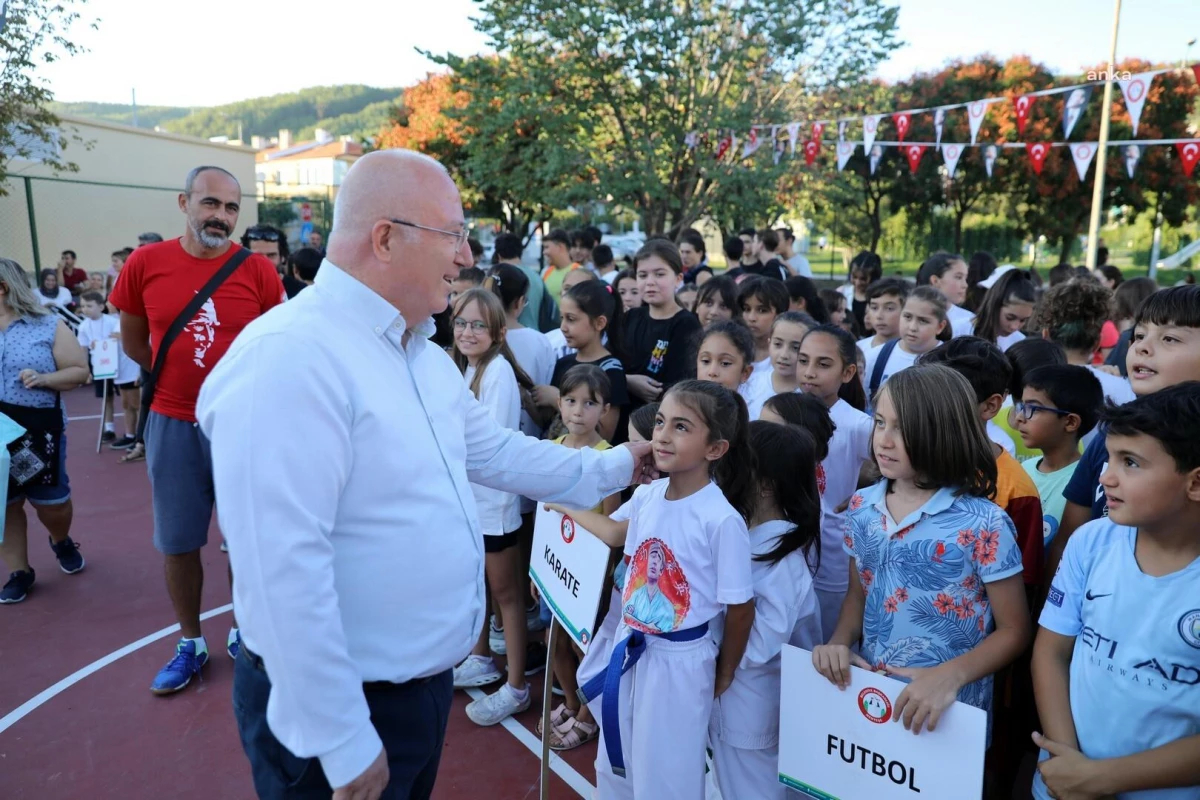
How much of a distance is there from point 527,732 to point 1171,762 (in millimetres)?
2420

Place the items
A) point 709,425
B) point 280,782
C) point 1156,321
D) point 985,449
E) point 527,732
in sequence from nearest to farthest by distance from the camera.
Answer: point 280,782 < point 985,449 < point 709,425 < point 1156,321 < point 527,732

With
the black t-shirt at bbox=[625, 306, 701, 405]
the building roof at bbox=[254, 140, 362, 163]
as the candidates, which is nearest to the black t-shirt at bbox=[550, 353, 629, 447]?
the black t-shirt at bbox=[625, 306, 701, 405]

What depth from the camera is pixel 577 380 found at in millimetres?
3523

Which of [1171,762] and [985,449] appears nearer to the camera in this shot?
[1171,762]

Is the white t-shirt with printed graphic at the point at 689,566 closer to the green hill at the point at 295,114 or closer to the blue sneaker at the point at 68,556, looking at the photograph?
the blue sneaker at the point at 68,556

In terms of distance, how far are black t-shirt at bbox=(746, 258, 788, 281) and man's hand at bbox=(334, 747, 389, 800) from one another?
6426 mm

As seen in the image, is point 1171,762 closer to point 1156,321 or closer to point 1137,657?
point 1137,657

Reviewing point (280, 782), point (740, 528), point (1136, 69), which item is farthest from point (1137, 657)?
point (1136, 69)

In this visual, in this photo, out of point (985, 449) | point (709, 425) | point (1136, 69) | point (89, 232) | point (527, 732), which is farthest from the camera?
point (1136, 69)

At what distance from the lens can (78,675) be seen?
3.91 m

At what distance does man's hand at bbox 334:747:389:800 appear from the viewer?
1504mm

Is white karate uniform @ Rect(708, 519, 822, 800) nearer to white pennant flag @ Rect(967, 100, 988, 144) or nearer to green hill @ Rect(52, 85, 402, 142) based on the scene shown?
white pennant flag @ Rect(967, 100, 988, 144)

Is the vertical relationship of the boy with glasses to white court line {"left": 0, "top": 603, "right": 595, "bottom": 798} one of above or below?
above

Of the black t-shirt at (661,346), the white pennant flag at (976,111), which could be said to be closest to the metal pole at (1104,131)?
the white pennant flag at (976,111)
